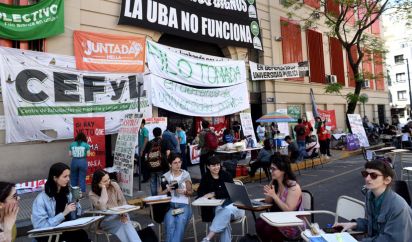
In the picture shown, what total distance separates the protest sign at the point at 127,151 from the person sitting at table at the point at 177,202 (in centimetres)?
317

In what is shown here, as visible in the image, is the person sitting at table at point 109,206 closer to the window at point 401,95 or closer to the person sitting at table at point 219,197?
the person sitting at table at point 219,197

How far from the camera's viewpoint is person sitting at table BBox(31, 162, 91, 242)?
3.89 meters

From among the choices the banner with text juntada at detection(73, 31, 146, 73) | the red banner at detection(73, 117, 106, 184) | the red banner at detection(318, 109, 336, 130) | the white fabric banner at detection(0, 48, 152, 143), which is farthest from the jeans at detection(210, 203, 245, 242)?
the red banner at detection(318, 109, 336, 130)

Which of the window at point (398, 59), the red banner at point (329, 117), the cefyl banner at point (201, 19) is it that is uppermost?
the window at point (398, 59)

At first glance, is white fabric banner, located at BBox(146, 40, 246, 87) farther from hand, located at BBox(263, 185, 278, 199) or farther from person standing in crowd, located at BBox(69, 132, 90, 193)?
hand, located at BBox(263, 185, 278, 199)

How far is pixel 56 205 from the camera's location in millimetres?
4098

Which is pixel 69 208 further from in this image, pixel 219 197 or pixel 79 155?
pixel 79 155

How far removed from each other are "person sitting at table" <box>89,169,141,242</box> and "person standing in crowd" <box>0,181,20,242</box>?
1.26 metres

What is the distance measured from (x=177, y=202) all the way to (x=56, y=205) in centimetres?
176

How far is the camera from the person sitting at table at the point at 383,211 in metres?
2.84

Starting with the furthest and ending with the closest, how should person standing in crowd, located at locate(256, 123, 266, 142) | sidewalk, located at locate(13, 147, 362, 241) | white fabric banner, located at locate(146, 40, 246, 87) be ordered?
person standing in crowd, located at locate(256, 123, 266, 142)
white fabric banner, located at locate(146, 40, 246, 87)
sidewalk, located at locate(13, 147, 362, 241)

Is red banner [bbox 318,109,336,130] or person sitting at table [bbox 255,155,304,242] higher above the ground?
red banner [bbox 318,109,336,130]

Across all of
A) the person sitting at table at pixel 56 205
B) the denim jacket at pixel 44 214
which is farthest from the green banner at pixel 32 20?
the denim jacket at pixel 44 214

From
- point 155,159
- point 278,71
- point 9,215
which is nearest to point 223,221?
point 9,215
